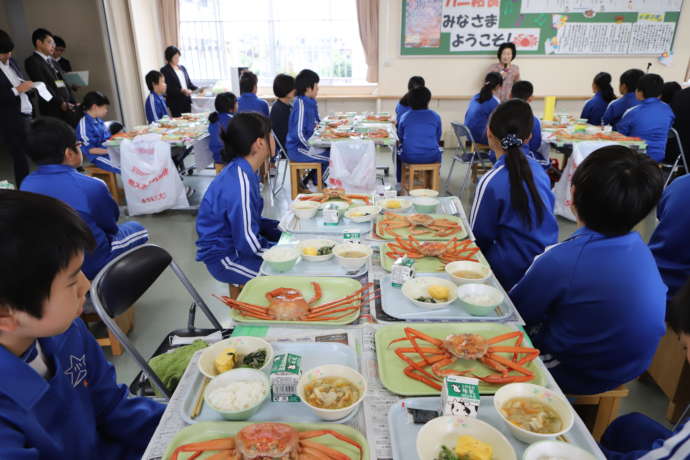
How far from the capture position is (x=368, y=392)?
105 centimetres

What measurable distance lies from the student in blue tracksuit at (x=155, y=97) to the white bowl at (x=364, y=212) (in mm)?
4380

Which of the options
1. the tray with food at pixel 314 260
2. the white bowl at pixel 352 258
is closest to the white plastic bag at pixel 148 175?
the tray with food at pixel 314 260

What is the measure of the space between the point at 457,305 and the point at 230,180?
48.9 inches

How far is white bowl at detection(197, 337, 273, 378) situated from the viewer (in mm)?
1065

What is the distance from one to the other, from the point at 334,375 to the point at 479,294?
0.61 m

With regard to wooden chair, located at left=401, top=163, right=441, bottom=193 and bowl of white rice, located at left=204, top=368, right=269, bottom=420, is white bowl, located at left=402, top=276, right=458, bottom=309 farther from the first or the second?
wooden chair, located at left=401, top=163, right=441, bottom=193

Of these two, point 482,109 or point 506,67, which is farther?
point 506,67

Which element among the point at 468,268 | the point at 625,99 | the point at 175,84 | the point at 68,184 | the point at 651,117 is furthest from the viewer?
the point at 175,84

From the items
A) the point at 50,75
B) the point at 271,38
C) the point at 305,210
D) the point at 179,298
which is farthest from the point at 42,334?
the point at 271,38

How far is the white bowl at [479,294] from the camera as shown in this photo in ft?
4.30

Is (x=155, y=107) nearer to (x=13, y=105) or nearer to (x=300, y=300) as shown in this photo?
(x=13, y=105)

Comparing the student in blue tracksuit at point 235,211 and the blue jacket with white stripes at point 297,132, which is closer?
the student in blue tracksuit at point 235,211

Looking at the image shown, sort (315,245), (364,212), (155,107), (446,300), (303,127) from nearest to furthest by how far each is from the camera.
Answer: (446,300)
(315,245)
(364,212)
(303,127)
(155,107)

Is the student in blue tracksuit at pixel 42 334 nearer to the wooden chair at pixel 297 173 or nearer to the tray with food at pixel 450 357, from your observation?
the tray with food at pixel 450 357
